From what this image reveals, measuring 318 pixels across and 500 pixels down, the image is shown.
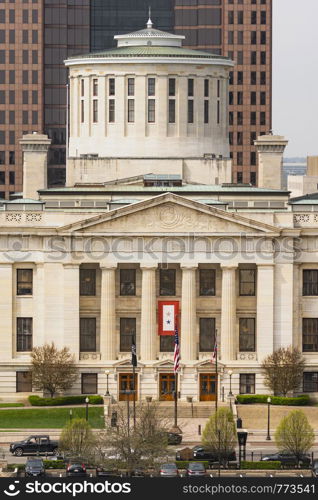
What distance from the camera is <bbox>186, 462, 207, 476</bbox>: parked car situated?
531 ft

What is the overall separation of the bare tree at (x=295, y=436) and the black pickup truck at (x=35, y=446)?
15.3 m

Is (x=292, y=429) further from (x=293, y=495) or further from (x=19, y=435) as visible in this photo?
(x=293, y=495)

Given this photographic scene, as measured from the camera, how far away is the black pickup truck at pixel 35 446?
178 metres

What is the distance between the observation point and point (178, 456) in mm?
Result: 174000

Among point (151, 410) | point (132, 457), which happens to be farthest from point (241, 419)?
point (132, 457)

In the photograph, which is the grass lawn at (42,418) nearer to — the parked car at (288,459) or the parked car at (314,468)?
the parked car at (288,459)

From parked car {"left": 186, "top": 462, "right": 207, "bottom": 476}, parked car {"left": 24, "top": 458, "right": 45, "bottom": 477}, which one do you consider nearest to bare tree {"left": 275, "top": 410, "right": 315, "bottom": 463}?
parked car {"left": 186, "top": 462, "right": 207, "bottom": 476}

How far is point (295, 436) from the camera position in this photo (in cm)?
17288

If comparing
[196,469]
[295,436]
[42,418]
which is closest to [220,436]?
[295,436]

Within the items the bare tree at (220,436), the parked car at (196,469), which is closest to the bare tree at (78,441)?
the parked car at (196,469)

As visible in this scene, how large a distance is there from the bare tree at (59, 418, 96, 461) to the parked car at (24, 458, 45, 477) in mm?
2652

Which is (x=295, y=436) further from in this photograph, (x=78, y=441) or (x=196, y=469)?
(x=78, y=441)

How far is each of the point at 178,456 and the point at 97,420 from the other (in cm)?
2194
